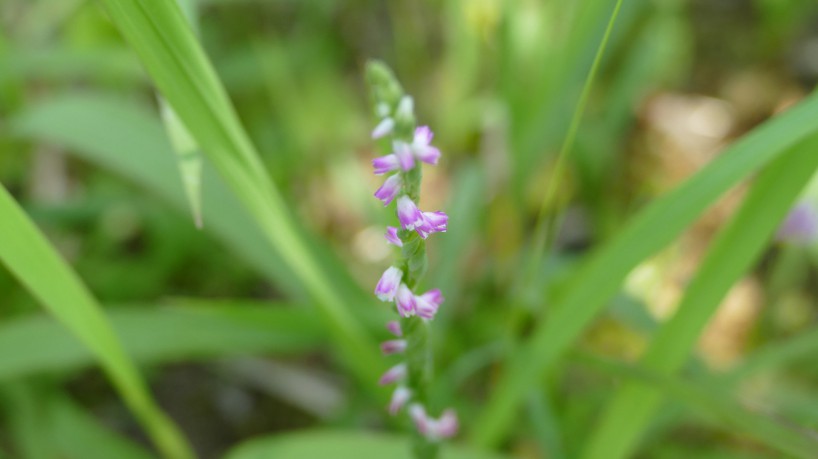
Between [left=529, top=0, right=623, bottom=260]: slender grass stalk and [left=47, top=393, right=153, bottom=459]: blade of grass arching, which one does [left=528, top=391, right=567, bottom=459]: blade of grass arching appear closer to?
[left=529, top=0, right=623, bottom=260]: slender grass stalk

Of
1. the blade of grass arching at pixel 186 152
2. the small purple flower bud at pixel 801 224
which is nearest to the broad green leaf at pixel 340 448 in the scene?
the blade of grass arching at pixel 186 152

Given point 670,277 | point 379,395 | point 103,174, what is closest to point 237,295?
point 103,174

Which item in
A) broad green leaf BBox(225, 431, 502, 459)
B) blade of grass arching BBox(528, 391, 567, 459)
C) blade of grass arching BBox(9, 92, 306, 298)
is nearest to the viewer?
broad green leaf BBox(225, 431, 502, 459)

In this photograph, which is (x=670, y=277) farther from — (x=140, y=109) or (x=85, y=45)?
(x=85, y=45)

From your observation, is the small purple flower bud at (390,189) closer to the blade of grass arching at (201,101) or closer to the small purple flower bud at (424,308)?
the small purple flower bud at (424,308)

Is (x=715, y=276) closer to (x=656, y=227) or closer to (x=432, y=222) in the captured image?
(x=656, y=227)

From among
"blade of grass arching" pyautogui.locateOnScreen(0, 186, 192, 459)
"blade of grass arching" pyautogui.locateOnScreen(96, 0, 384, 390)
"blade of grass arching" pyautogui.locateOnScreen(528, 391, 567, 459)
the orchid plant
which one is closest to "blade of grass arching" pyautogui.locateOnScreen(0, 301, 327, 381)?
"blade of grass arching" pyautogui.locateOnScreen(0, 186, 192, 459)
